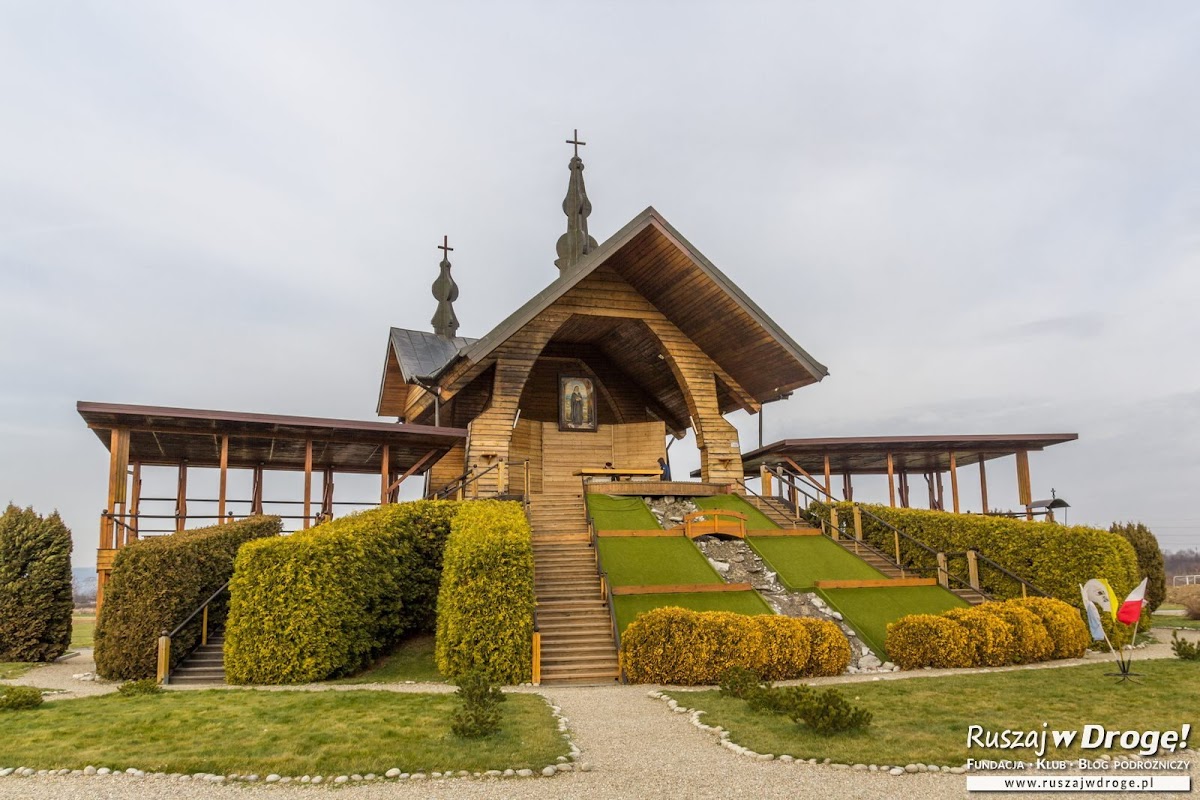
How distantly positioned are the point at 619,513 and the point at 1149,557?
14.3 m

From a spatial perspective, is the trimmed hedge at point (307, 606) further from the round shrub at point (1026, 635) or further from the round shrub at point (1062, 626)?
the round shrub at point (1062, 626)

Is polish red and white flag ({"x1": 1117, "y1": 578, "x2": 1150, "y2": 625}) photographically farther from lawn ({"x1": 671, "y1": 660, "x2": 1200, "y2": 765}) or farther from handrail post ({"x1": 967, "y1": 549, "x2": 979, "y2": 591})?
handrail post ({"x1": 967, "y1": 549, "x2": 979, "y2": 591})

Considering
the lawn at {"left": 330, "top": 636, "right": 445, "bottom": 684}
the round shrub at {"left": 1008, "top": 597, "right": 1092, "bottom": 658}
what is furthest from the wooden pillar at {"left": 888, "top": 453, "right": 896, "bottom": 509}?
the lawn at {"left": 330, "top": 636, "right": 445, "bottom": 684}

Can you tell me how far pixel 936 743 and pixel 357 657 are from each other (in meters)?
9.21

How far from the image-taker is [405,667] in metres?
14.1

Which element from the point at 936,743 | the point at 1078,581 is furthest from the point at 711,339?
the point at 936,743

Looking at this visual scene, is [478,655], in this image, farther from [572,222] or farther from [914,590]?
[572,222]

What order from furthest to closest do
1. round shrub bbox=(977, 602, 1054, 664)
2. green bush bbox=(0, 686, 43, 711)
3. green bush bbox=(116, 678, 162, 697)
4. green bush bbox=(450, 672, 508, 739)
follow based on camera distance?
1. round shrub bbox=(977, 602, 1054, 664)
2. green bush bbox=(116, 678, 162, 697)
3. green bush bbox=(0, 686, 43, 711)
4. green bush bbox=(450, 672, 508, 739)

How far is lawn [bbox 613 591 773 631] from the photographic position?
47.8ft

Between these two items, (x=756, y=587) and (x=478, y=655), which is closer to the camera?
(x=478, y=655)

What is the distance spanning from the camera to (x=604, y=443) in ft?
85.5

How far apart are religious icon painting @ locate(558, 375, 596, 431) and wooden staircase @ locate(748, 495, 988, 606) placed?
572 cm

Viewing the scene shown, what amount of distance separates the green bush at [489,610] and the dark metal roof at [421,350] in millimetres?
12963

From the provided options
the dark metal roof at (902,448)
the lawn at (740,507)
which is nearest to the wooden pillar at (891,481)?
the dark metal roof at (902,448)
